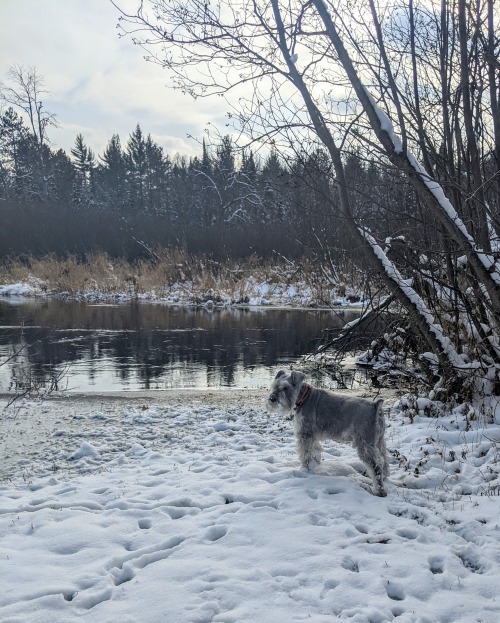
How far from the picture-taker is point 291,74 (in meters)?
8.16

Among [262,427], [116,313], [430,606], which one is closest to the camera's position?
[430,606]

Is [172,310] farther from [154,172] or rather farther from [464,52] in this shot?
[154,172]

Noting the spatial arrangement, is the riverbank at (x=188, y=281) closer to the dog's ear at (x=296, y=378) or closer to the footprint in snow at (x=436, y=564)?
the dog's ear at (x=296, y=378)

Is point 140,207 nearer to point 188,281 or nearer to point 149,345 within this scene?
point 188,281

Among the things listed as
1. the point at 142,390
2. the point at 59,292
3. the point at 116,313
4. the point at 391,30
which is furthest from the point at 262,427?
the point at 59,292

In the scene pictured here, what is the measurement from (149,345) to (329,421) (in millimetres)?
12538

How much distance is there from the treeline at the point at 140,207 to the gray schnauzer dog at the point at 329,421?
4.87 metres

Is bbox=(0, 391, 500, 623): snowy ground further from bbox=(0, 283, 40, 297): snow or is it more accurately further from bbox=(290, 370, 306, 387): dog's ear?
bbox=(0, 283, 40, 297): snow

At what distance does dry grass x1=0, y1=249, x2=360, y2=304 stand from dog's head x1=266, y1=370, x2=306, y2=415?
23.8 meters

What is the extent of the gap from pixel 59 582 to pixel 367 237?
6723 millimetres

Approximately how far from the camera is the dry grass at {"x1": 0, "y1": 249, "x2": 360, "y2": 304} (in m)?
31.5

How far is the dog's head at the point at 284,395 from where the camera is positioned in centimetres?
606

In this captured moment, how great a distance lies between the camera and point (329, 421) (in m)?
5.80

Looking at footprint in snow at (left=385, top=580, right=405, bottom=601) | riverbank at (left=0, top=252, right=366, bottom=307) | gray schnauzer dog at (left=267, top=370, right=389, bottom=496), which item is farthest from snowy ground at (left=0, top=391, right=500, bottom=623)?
riverbank at (left=0, top=252, right=366, bottom=307)
